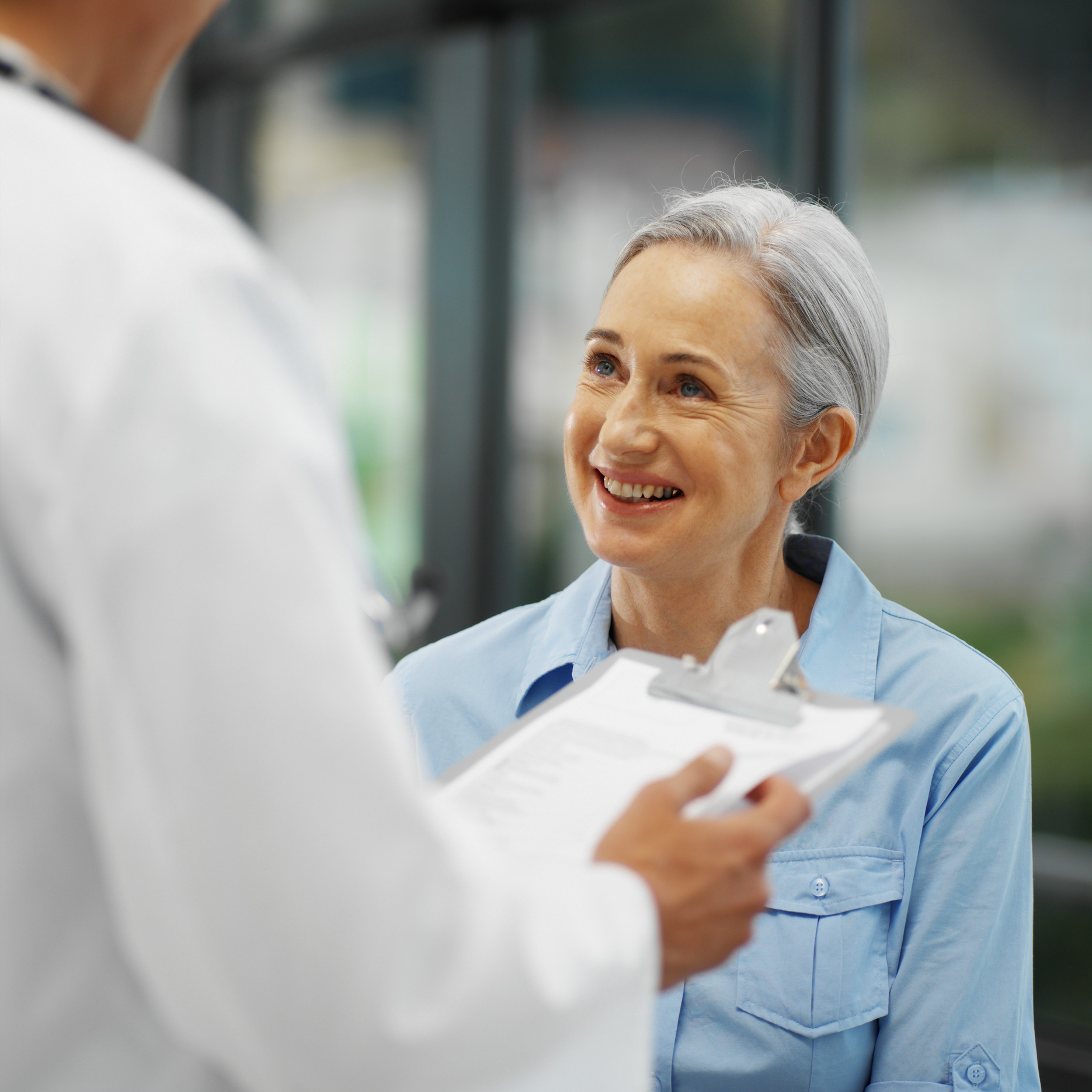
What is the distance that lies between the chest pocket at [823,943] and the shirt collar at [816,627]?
0.19 metres

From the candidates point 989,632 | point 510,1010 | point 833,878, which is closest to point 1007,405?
point 989,632

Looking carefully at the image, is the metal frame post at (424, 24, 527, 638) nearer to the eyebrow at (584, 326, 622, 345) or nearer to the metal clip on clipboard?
the eyebrow at (584, 326, 622, 345)

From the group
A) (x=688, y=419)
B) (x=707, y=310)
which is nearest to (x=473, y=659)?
(x=688, y=419)

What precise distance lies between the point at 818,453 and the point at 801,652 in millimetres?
251

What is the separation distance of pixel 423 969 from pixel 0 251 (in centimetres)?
37

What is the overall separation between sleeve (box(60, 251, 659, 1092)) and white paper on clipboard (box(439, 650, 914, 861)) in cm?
19

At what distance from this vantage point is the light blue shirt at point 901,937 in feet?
3.57

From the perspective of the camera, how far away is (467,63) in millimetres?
3266

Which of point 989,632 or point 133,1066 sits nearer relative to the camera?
point 133,1066

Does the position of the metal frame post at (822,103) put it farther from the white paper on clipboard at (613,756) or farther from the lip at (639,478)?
the white paper on clipboard at (613,756)

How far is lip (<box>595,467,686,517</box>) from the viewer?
4.20 feet

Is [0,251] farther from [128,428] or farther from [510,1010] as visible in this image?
[510,1010]

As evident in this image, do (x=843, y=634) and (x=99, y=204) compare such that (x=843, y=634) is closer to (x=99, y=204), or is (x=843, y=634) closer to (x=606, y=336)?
(x=606, y=336)

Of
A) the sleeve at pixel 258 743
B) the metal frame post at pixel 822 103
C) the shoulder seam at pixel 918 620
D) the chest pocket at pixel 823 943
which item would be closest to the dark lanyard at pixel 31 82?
the sleeve at pixel 258 743
